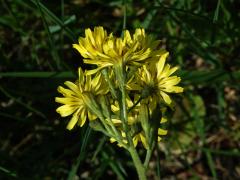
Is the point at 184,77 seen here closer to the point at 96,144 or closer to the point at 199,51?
the point at 199,51

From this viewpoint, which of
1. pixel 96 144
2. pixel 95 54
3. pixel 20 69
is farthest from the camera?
pixel 20 69

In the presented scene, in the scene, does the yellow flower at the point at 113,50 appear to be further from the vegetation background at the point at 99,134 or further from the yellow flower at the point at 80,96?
the vegetation background at the point at 99,134

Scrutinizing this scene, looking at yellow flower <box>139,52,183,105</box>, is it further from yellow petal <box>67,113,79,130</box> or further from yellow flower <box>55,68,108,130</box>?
yellow petal <box>67,113,79,130</box>

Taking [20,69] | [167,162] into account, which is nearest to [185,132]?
[167,162]

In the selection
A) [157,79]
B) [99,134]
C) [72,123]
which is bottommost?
[99,134]

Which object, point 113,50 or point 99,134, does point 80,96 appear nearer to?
point 113,50

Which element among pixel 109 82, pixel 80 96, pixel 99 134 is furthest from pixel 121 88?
pixel 99 134

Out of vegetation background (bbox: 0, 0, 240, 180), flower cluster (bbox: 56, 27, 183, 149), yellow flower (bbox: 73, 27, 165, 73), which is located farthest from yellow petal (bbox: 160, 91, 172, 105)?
vegetation background (bbox: 0, 0, 240, 180)
